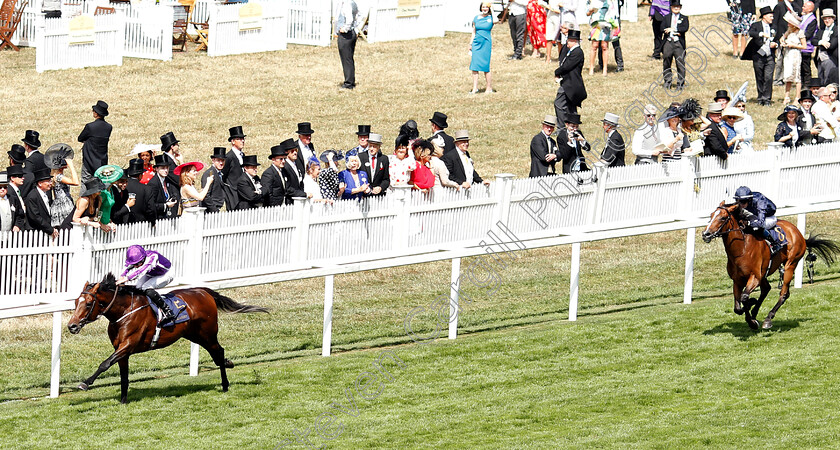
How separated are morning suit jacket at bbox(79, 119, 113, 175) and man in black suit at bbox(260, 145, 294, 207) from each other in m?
4.72

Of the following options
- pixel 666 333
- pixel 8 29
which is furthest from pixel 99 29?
pixel 666 333

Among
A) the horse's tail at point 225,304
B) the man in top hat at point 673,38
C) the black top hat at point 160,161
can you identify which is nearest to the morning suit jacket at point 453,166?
the black top hat at point 160,161

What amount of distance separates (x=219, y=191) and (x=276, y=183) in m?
0.81

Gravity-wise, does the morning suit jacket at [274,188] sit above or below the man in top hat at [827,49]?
below

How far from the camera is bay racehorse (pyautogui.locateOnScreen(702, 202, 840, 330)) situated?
1353 cm

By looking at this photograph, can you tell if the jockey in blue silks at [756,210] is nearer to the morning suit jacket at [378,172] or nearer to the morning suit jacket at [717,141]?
the morning suit jacket at [717,141]

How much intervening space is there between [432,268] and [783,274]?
5776 millimetres

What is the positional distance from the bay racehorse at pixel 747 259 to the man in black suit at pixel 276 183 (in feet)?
17.3

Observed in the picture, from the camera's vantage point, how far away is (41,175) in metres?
14.7

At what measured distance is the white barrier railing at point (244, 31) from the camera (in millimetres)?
28000

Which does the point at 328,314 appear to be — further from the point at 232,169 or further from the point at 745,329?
the point at 745,329

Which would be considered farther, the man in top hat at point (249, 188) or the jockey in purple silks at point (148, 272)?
the man in top hat at point (249, 188)

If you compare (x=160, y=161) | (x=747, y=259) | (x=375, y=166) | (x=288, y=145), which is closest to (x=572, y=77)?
(x=375, y=166)

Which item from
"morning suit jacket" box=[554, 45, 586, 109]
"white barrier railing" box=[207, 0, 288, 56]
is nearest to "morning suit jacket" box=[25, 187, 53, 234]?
"morning suit jacket" box=[554, 45, 586, 109]
